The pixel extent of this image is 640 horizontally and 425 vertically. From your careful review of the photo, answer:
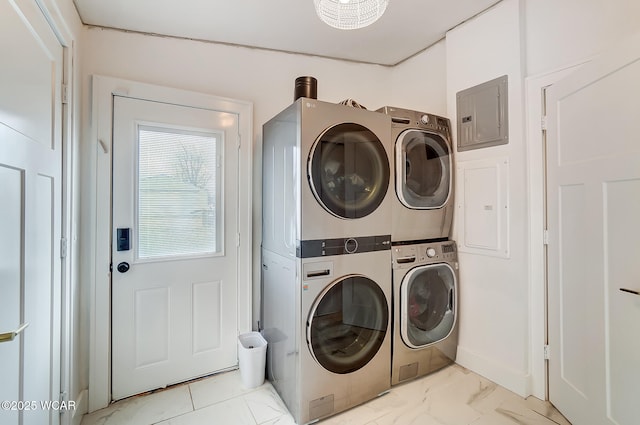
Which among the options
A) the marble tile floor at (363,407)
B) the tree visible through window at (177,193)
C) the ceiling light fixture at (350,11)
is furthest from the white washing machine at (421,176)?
the tree visible through window at (177,193)

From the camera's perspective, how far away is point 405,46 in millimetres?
2527

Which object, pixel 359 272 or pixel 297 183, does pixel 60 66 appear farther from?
pixel 359 272

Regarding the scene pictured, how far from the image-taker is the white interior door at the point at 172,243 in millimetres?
1900

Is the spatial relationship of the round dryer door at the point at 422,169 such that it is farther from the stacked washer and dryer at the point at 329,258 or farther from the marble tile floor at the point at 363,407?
the marble tile floor at the point at 363,407

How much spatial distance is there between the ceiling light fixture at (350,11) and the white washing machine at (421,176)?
2.48 ft

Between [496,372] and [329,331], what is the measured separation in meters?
1.32

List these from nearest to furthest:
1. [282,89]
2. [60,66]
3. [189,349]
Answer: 1. [60,66]
2. [189,349]
3. [282,89]

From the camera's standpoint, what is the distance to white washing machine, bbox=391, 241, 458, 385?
198cm

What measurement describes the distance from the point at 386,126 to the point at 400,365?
5.51ft

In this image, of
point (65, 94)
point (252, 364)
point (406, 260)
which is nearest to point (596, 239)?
point (406, 260)

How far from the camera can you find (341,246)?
1756mm

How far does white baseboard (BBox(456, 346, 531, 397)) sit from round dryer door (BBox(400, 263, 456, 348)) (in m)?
0.26

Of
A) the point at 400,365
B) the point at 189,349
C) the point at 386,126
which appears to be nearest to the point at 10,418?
the point at 189,349

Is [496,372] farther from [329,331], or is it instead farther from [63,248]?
[63,248]
